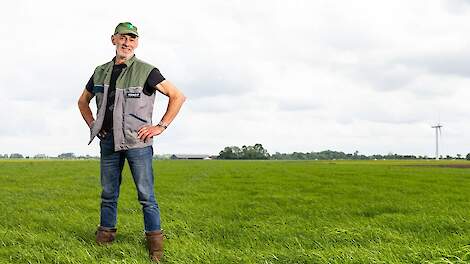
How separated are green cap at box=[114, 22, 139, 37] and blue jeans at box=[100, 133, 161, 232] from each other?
3.90ft

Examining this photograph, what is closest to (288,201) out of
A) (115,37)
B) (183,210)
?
(183,210)

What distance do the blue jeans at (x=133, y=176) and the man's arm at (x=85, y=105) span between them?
465 mm

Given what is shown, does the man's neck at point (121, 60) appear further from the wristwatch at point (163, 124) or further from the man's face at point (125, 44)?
the wristwatch at point (163, 124)

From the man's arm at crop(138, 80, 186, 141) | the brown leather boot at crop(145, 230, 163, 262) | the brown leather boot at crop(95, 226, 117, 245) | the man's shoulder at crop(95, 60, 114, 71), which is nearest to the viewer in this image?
the man's arm at crop(138, 80, 186, 141)

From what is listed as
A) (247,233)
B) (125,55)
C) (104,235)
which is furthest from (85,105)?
(247,233)

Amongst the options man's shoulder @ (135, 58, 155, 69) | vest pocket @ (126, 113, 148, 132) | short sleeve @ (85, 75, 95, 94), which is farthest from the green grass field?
man's shoulder @ (135, 58, 155, 69)

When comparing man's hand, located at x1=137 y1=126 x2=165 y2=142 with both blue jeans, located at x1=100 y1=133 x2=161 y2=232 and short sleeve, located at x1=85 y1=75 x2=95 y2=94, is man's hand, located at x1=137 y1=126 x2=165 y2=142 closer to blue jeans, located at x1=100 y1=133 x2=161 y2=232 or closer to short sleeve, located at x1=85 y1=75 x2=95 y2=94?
blue jeans, located at x1=100 y1=133 x2=161 y2=232

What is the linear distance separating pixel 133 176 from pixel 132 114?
0.71m

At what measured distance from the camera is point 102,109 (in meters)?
5.75

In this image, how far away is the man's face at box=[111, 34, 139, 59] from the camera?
5.69m

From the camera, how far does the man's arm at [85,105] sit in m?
6.18

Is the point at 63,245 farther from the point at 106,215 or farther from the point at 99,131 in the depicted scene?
the point at 99,131

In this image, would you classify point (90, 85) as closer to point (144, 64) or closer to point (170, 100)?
point (144, 64)

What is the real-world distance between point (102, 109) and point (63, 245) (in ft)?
6.03
